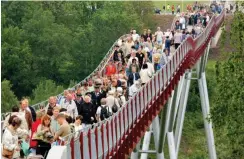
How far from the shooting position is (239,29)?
1158 inches

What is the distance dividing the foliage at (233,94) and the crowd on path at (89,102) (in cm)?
223

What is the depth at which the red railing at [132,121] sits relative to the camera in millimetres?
18609

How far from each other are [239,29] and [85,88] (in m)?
5.39

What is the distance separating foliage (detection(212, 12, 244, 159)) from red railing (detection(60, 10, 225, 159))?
79.0 inches

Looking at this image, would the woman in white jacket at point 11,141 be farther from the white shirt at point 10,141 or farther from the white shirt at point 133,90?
the white shirt at point 133,90

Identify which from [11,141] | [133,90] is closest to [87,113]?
[11,141]

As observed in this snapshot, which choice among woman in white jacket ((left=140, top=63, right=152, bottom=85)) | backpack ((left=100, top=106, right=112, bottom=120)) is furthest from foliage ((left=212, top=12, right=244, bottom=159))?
backpack ((left=100, top=106, right=112, bottom=120))

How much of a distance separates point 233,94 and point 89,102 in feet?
26.1

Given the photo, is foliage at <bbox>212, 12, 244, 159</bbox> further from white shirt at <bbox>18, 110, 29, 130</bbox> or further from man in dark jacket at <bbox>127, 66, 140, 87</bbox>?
white shirt at <bbox>18, 110, 29, 130</bbox>

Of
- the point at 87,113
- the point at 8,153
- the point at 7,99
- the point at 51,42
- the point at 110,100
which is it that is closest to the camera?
the point at 8,153

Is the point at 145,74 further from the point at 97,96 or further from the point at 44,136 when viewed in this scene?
the point at 44,136

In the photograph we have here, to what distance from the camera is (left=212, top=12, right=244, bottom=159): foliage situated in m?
28.9

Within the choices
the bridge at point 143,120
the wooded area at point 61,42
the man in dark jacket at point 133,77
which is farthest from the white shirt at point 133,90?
the wooded area at point 61,42

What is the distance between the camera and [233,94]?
29172mm
